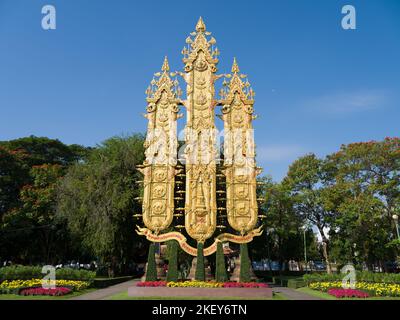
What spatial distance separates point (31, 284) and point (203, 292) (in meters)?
A: 10.1

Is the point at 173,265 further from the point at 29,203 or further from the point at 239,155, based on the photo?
the point at 29,203

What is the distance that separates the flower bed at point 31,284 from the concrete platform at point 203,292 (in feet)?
15.0

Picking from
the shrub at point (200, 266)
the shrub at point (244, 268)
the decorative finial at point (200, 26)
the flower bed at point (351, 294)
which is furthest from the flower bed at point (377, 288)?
the decorative finial at point (200, 26)

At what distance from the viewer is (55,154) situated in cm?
4172

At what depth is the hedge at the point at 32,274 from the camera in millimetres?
20594

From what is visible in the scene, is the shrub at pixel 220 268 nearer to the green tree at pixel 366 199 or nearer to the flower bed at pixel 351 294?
the flower bed at pixel 351 294

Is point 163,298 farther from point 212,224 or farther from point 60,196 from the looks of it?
point 60,196

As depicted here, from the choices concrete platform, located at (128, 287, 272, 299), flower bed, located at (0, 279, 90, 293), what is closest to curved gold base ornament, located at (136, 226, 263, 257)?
concrete platform, located at (128, 287, 272, 299)

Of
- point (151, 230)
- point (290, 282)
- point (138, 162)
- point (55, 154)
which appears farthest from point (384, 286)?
point (55, 154)

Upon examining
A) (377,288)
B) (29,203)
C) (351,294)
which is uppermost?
(29,203)

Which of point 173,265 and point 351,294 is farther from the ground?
point 173,265

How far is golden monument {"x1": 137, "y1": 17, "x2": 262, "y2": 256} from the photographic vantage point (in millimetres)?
22656

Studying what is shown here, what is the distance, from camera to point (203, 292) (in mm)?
18250

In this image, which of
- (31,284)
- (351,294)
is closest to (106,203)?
(31,284)
